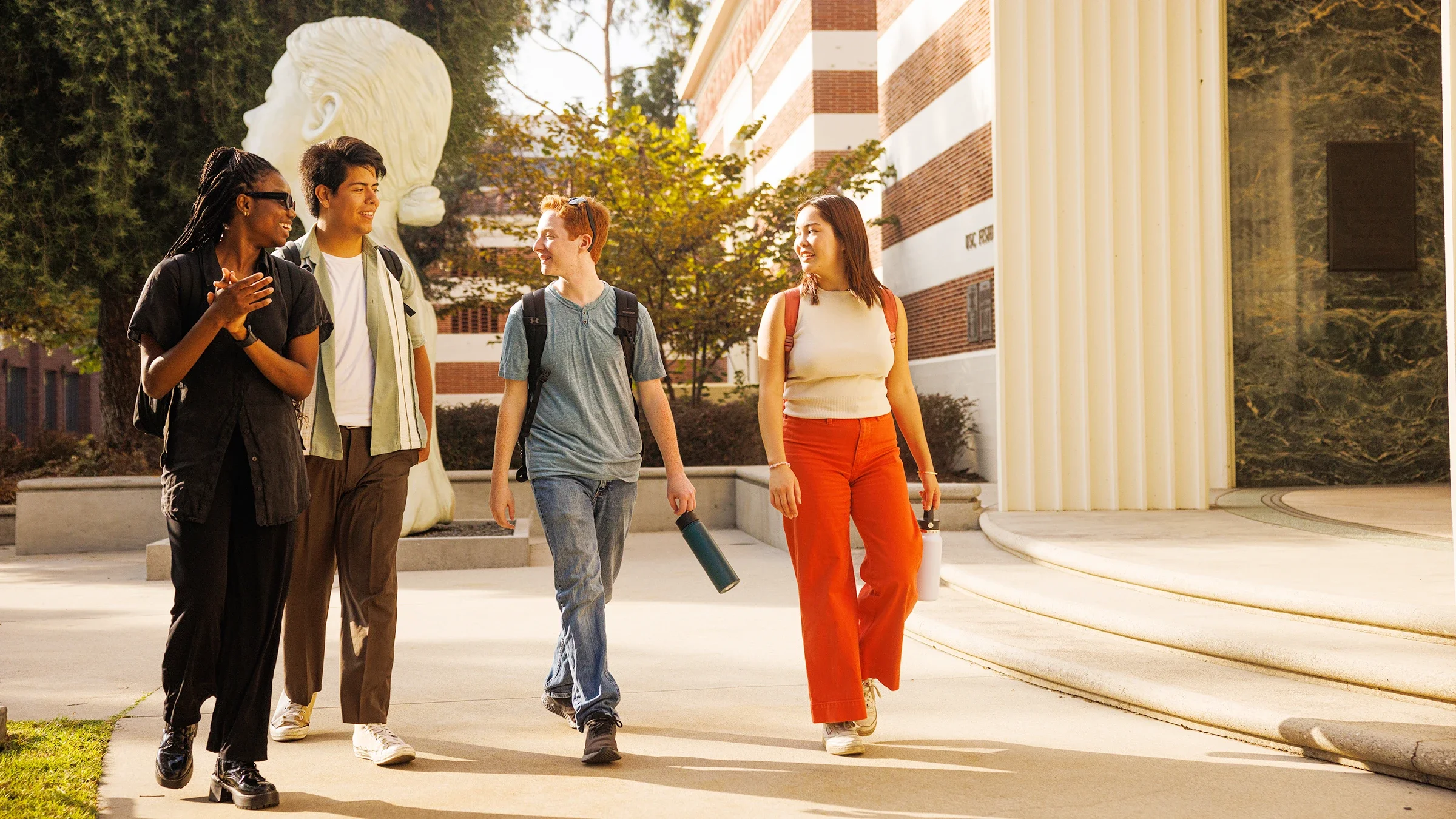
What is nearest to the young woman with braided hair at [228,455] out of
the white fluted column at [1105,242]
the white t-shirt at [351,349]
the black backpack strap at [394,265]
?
the white t-shirt at [351,349]

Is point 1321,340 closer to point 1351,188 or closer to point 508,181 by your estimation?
point 1351,188

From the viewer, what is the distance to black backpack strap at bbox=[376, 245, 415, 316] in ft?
14.5

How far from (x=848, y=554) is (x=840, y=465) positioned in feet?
1.04

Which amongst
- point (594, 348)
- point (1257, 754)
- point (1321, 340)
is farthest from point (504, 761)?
point (1321, 340)

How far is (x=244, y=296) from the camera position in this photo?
338 cm

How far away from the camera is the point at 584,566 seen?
4223 mm

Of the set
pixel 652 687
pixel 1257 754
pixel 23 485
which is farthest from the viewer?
pixel 23 485

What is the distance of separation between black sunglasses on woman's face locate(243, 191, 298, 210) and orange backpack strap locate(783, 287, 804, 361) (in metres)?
1.70

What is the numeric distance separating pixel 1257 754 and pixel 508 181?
14720 mm

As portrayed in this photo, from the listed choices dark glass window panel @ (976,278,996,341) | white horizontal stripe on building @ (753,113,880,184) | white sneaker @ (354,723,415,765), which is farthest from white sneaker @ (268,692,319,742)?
white horizontal stripe on building @ (753,113,880,184)

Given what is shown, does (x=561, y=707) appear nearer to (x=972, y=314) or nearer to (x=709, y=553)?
(x=709, y=553)

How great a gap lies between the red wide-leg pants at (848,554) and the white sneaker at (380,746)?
140 centimetres

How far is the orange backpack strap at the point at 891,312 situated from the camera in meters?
4.56

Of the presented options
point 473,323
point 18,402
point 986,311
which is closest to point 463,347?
point 473,323
